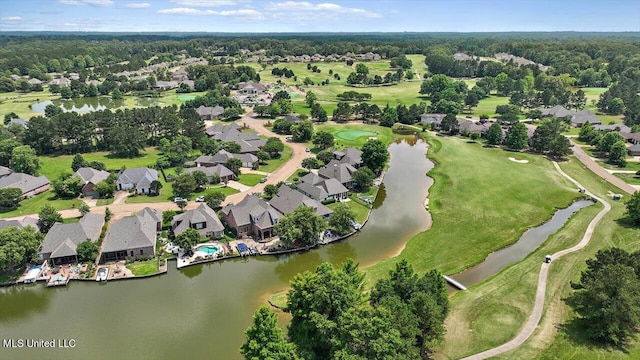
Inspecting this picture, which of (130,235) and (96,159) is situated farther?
(96,159)

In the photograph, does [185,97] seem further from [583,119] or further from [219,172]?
[583,119]

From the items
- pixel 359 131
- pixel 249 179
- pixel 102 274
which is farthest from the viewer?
pixel 359 131

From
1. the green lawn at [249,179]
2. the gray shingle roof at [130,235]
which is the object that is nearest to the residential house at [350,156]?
the green lawn at [249,179]

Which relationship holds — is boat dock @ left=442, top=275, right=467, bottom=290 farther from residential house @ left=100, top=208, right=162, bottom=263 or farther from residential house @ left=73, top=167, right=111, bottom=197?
residential house @ left=73, top=167, right=111, bottom=197

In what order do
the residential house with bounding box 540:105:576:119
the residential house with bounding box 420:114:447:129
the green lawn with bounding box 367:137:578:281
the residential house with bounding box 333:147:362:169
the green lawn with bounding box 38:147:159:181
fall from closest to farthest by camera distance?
the green lawn with bounding box 367:137:578:281 < the green lawn with bounding box 38:147:159:181 < the residential house with bounding box 333:147:362:169 < the residential house with bounding box 420:114:447:129 < the residential house with bounding box 540:105:576:119

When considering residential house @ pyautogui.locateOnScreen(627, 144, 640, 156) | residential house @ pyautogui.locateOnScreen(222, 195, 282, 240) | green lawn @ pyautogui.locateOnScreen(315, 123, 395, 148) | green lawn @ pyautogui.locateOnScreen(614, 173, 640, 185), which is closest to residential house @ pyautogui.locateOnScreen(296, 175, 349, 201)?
residential house @ pyautogui.locateOnScreen(222, 195, 282, 240)

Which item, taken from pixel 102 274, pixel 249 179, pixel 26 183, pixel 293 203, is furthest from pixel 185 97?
pixel 102 274
